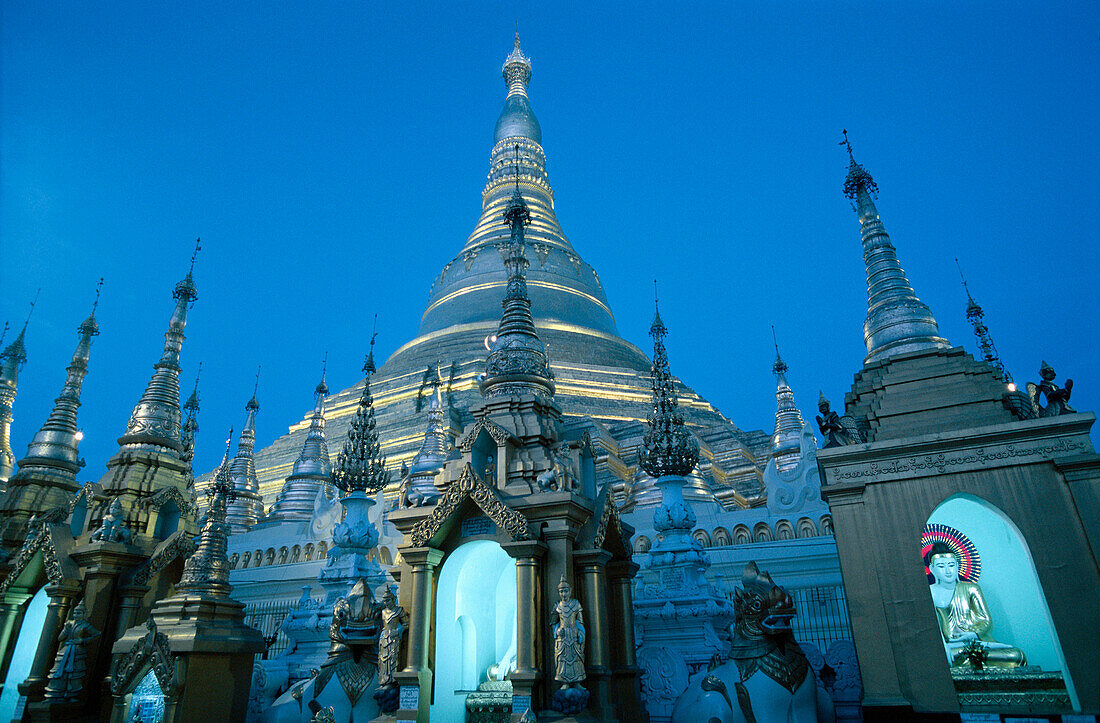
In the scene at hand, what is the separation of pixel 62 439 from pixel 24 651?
4.91 meters

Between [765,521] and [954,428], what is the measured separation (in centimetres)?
533

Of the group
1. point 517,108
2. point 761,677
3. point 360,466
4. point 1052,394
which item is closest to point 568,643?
point 761,677

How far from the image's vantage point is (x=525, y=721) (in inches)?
222

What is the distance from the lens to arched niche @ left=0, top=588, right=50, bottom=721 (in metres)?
9.65

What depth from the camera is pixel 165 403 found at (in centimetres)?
1222

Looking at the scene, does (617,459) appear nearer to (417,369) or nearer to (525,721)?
(417,369)

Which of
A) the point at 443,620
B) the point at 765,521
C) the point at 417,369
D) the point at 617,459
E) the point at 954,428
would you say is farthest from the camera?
the point at 417,369

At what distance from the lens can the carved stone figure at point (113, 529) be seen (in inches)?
389

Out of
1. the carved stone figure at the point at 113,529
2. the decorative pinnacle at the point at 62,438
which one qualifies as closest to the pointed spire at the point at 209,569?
the carved stone figure at the point at 113,529

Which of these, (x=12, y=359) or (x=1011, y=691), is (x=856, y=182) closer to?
(x=1011, y=691)

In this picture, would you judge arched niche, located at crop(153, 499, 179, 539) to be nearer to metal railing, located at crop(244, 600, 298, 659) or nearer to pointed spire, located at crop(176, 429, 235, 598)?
pointed spire, located at crop(176, 429, 235, 598)

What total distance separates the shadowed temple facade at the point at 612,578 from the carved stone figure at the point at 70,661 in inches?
2.2

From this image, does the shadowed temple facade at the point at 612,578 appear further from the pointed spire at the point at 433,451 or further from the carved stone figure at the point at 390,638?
the pointed spire at the point at 433,451

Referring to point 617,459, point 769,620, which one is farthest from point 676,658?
point 617,459
